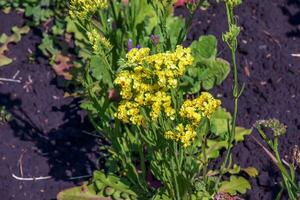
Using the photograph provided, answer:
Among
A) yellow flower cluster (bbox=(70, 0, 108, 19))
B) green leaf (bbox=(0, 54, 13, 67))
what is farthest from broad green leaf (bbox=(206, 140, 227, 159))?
green leaf (bbox=(0, 54, 13, 67))

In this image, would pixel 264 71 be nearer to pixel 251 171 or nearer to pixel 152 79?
pixel 251 171

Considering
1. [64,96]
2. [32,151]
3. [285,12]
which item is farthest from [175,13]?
[32,151]

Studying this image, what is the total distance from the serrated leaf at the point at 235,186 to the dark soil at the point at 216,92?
0.23 ft

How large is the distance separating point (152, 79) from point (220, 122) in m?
1.26

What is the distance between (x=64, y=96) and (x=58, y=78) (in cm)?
17

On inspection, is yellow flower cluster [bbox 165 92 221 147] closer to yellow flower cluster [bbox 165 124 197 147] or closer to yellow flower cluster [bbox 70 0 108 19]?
yellow flower cluster [bbox 165 124 197 147]

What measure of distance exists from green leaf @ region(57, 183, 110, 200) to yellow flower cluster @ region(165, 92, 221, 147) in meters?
1.14

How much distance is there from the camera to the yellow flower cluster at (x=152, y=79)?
183 cm

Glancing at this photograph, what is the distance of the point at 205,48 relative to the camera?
3.17 metres

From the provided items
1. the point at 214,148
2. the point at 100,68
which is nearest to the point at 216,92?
the point at 214,148

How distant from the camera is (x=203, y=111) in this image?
1.93 meters

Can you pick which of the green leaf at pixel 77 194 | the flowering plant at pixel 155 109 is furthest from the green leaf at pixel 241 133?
the green leaf at pixel 77 194

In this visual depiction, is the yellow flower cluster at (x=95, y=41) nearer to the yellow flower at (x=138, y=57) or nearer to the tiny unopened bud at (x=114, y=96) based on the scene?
the yellow flower at (x=138, y=57)

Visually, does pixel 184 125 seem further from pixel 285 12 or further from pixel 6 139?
pixel 285 12
